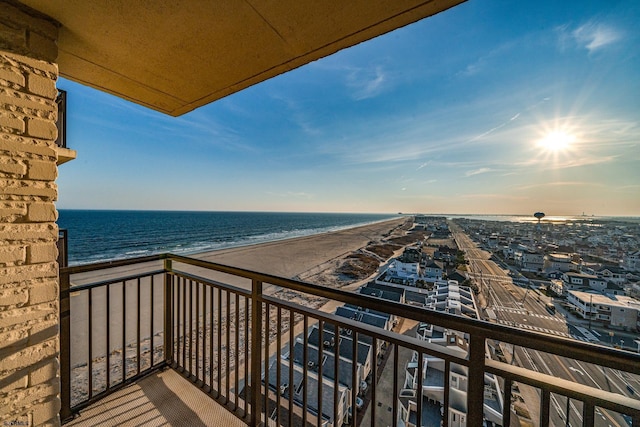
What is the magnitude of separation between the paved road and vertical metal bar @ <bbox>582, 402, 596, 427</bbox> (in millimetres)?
3687

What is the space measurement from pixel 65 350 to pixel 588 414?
2597 millimetres

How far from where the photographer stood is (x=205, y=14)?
3.67 ft

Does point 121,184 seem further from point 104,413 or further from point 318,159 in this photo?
point 104,413

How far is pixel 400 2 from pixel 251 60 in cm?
90

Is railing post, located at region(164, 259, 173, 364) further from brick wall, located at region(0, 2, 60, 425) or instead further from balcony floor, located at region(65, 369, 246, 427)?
brick wall, located at region(0, 2, 60, 425)

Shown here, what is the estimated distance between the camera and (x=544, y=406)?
27.7 inches

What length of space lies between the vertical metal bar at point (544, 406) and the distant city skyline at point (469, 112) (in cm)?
161

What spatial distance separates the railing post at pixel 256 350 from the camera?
4.86ft

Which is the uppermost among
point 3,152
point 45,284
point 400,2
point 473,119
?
point 473,119

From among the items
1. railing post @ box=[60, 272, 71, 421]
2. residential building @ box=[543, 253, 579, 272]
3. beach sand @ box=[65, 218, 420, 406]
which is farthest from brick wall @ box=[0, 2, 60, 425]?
residential building @ box=[543, 253, 579, 272]

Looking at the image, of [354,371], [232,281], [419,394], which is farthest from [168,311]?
[232,281]

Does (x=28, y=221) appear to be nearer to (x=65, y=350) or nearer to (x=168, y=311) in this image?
(x=65, y=350)

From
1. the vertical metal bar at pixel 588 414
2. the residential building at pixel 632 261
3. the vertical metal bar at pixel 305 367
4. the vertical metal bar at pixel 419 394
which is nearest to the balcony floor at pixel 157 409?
the vertical metal bar at pixel 305 367

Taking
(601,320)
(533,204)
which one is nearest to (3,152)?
(601,320)
